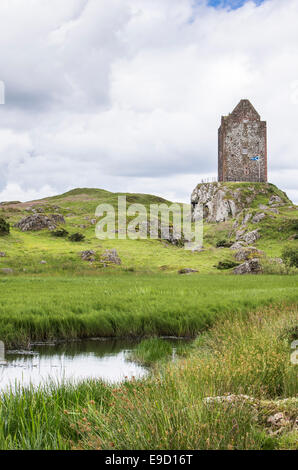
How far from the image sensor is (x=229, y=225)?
77.2m

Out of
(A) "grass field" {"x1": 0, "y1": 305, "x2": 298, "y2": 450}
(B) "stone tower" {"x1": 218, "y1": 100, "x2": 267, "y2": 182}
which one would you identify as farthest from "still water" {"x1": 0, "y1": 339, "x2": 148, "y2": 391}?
(B) "stone tower" {"x1": 218, "y1": 100, "x2": 267, "y2": 182}

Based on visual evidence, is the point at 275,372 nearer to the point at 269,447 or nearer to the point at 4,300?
the point at 269,447

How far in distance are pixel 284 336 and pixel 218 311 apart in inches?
259

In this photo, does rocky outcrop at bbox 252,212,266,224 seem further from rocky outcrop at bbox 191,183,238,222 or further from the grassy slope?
rocky outcrop at bbox 191,183,238,222

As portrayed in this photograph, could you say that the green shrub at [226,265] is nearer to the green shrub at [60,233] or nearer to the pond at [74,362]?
the green shrub at [60,233]

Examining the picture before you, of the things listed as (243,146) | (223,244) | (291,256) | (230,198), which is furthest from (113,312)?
(243,146)

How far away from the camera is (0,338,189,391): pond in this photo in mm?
11750

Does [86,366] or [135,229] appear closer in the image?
[86,366]

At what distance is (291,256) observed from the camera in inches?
1796

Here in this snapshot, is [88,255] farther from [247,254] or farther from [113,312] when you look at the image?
[113,312]

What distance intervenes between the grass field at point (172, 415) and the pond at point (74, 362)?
10.5 feet
